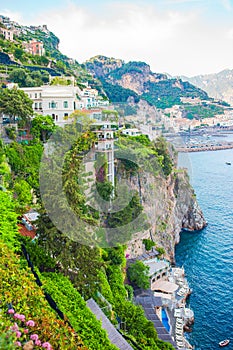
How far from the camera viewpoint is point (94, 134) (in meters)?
22.5

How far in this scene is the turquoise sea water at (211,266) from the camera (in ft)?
65.8

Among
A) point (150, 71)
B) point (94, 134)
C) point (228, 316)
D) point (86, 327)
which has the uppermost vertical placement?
point (150, 71)

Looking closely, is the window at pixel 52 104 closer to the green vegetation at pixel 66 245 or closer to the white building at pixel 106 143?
the green vegetation at pixel 66 245

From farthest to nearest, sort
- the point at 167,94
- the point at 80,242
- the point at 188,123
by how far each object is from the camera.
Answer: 1. the point at 167,94
2. the point at 188,123
3. the point at 80,242

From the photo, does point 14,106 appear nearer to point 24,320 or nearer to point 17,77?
point 17,77

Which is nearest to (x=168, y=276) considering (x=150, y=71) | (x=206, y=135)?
(x=206, y=135)

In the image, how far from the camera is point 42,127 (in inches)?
890

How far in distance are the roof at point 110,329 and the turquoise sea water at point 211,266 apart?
817cm

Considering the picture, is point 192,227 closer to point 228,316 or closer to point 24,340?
point 228,316

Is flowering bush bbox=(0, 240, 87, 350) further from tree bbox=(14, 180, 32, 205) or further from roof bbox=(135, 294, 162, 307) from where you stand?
roof bbox=(135, 294, 162, 307)

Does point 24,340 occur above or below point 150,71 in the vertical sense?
below

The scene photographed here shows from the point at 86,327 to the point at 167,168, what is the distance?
2222 cm

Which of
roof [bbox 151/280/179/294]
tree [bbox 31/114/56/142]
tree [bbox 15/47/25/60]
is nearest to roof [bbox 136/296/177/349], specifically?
roof [bbox 151/280/179/294]

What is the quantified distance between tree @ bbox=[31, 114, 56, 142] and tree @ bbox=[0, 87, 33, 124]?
1.96 ft
